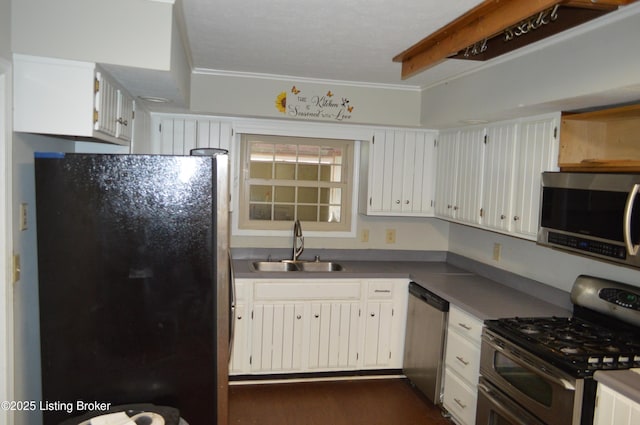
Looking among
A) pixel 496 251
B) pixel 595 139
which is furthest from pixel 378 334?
pixel 595 139

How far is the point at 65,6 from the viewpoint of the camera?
191 centimetres

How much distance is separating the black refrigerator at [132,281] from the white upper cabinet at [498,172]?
1759mm

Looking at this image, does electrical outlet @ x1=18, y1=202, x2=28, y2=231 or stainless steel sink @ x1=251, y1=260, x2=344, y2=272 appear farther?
stainless steel sink @ x1=251, y1=260, x2=344, y2=272

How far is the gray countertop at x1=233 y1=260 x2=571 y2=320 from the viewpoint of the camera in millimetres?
2854

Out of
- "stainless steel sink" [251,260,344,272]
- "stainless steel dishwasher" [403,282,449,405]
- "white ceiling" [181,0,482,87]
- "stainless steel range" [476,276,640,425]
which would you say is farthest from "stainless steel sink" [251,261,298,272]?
"stainless steel range" [476,276,640,425]

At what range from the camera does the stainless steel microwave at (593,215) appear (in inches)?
79.7

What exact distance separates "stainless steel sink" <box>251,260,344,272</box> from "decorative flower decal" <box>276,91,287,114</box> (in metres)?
1.22

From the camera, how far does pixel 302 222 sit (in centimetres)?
422

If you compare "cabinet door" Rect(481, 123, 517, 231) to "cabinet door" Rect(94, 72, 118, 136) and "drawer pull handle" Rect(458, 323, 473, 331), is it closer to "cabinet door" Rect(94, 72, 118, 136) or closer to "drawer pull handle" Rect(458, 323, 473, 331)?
"drawer pull handle" Rect(458, 323, 473, 331)

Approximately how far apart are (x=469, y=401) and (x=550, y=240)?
1051 mm

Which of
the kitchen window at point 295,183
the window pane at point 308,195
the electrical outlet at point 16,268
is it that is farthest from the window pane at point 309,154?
the electrical outlet at point 16,268

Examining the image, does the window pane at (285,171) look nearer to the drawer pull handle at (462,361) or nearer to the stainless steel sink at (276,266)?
the stainless steel sink at (276,266)

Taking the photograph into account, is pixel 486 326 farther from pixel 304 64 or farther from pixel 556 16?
pixel 304 64

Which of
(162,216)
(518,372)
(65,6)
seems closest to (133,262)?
(162,216)
